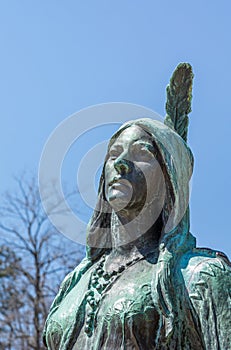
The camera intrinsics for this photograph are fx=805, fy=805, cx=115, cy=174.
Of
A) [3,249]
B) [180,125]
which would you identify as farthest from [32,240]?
[180,125]

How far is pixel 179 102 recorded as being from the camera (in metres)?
4.54

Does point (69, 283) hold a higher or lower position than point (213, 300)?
higher

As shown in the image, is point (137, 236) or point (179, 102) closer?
point (137, 236)

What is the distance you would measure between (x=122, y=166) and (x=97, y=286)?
1.93ft

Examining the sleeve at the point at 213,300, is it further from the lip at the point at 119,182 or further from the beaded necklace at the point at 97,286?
the lip at the point at 119,182

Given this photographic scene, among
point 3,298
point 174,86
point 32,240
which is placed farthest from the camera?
point 3,298

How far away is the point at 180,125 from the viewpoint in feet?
14.8

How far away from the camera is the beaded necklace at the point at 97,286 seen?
372 centimetres

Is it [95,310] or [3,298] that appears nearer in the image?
[95,310]

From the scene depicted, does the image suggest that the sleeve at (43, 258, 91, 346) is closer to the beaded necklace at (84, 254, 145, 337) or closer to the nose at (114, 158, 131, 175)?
the beaded necklace at (84, 254, 145, 337)

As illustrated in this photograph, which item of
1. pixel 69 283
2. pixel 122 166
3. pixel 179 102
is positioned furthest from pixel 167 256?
pixel 179 102

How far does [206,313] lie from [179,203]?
0.57 meters

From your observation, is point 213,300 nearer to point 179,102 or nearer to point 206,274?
point 206,274

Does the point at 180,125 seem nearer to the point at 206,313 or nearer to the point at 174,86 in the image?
the point at 174,86
